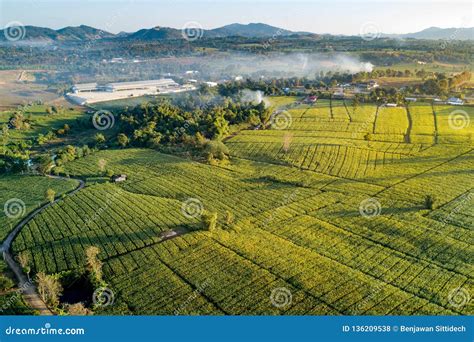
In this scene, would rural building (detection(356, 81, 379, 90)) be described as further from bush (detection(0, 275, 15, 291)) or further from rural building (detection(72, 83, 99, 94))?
bush (detection(0, 275, 15, 291))

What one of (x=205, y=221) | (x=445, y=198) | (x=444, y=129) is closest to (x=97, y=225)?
(x=205, y=221)

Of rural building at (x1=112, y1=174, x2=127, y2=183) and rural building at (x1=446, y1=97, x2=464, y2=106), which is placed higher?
rural building at (x1=446, y1=97, x2=464, y2=106)

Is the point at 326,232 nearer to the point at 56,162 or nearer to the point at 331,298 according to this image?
the point at 331,298

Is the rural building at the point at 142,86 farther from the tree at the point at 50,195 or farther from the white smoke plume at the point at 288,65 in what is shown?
the tree at the point at 50,195

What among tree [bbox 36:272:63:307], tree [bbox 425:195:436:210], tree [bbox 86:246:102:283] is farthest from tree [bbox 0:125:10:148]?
tree [bbox 425:195:436:210]

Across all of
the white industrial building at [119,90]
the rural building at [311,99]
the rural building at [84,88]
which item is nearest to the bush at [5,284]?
the rural building at [311,99]
